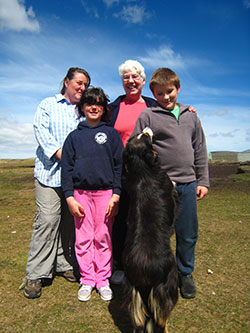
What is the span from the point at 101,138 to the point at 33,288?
2462mm

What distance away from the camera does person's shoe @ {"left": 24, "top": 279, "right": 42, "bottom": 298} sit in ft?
13.0

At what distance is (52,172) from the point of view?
163 inches

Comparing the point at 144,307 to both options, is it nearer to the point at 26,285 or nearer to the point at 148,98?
the point at 26,285

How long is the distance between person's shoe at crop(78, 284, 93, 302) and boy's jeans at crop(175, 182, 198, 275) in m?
1.46

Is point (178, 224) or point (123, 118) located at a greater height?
point (123, 118)

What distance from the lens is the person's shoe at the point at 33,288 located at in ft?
13.0

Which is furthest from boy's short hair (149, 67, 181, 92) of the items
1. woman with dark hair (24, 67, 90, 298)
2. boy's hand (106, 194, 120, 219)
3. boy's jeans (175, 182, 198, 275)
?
boy's hand (106, 194, 120, 219)

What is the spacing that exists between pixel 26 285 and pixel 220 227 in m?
5.12

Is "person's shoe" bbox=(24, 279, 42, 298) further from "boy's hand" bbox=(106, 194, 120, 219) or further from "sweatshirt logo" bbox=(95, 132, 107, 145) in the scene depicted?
"sweatshirt logo" bbox=(95, 132, 107, 145)

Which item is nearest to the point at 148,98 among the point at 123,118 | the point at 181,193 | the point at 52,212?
the point at 123,118

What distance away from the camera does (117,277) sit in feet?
13.9

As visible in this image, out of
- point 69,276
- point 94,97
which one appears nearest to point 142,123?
point 94,97

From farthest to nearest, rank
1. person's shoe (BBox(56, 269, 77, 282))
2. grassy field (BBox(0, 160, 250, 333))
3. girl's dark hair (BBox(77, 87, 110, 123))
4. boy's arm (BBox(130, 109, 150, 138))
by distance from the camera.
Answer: person's shoe (BBox(56, 269, 77, 282))
girl's dark hair (BBox(77, 87, 110, 123))
boy's arm (BBox(130, 109, 150, 138))
grassy field (BBox(0, 160, 250, 333))

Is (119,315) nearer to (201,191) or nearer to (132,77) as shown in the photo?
(201,191)
